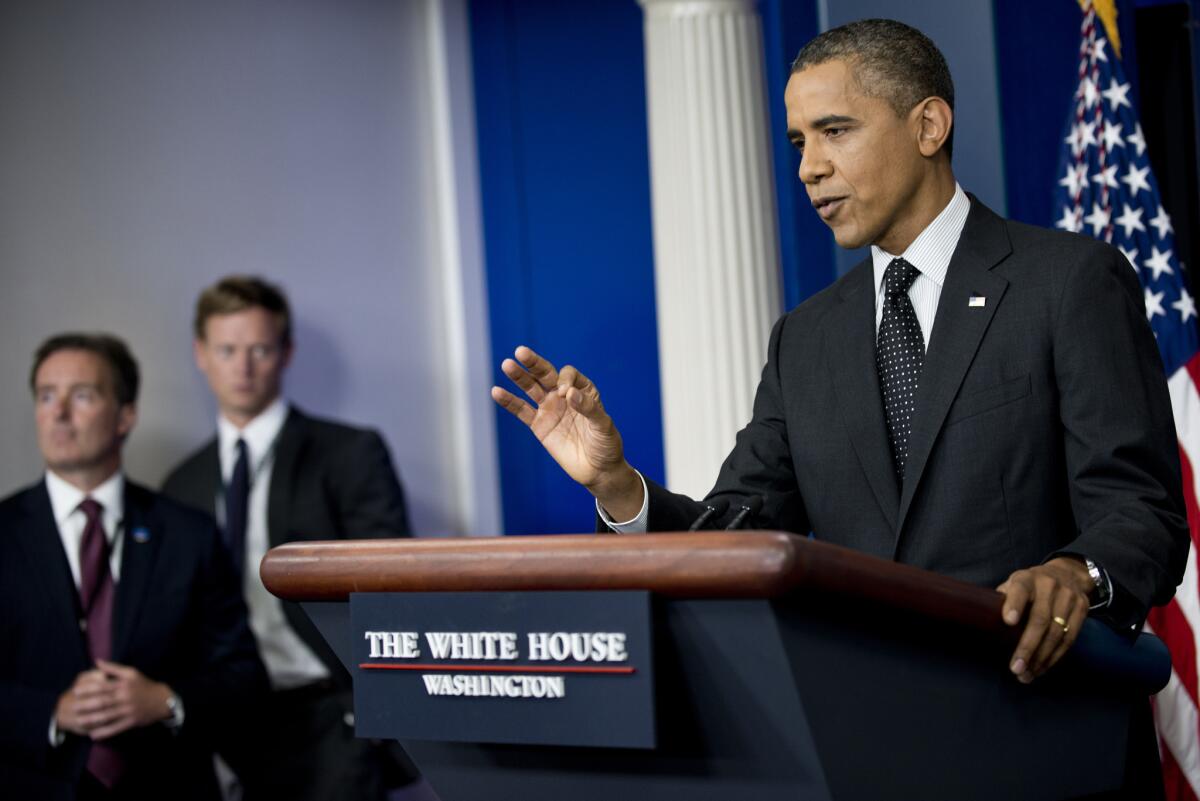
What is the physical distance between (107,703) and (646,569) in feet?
8.68

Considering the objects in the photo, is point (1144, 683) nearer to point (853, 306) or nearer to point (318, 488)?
point (853, 306)

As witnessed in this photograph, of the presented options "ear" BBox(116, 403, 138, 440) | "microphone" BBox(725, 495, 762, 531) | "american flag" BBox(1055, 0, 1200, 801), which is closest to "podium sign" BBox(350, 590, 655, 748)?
"microphone" BBox(725, 495, 762, 531)

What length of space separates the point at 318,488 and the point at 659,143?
1.46 meters

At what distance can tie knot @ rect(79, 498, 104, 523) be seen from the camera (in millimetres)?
3889

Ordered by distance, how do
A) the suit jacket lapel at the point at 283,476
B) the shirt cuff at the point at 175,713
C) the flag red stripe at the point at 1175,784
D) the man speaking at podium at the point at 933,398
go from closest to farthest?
the man speaking at podium at the point at 933,398 < the flag red stripe at the point at 1175,784 < the shirt cuff at the point at 175,713 < the suit jacket lapel at the point at 283,476

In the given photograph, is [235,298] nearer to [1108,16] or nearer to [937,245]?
[1108,16]

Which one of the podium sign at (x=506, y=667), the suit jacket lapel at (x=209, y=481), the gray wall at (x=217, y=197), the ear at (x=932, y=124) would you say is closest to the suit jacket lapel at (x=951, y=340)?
the ear at (x=932, y=124)

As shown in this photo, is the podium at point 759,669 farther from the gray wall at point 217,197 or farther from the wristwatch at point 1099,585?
the gray wall at point 217,197

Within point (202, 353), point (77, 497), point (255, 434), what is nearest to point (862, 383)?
point (77, 497)

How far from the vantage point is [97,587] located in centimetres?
380

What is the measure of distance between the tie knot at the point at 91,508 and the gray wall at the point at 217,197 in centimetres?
78

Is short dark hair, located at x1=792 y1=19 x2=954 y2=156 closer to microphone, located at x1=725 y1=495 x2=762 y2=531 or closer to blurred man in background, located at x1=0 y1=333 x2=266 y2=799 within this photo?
microphone, located at x1=725 y1=495 x2=762 y2=531

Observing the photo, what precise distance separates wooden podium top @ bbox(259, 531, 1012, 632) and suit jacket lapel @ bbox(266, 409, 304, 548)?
313 centimetres

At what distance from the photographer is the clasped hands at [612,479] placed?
1.40 meters
